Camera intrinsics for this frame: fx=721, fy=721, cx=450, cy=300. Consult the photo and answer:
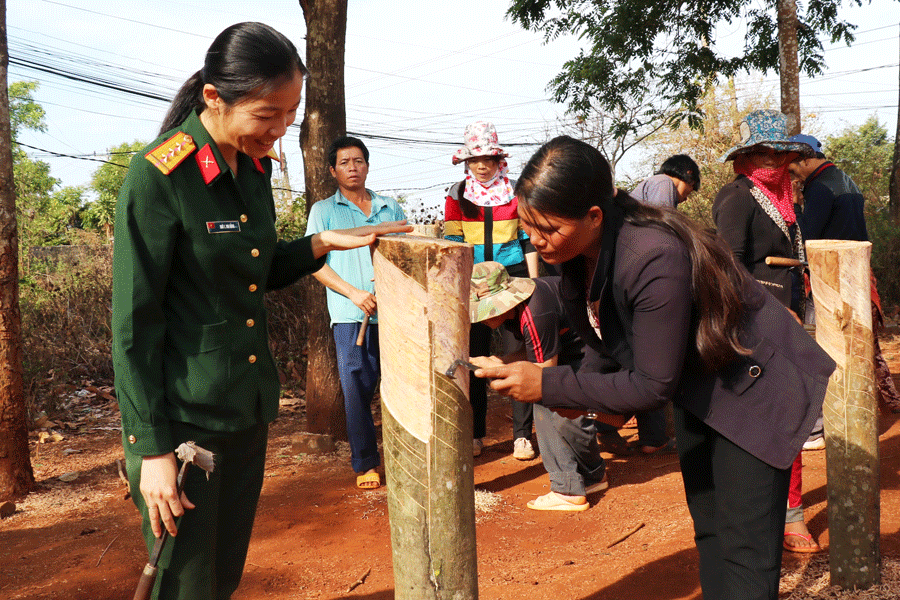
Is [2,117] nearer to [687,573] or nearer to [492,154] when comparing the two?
[492,154]

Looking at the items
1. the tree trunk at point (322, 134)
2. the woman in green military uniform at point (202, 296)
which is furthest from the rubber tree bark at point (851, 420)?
the tree trunk at point (322, 134)

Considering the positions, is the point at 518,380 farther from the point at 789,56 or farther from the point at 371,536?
the point at 789,56

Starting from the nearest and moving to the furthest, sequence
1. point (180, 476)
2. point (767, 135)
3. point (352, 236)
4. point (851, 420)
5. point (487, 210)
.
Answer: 1. point (180, 476)
2. point (352, 236)
3. point (851, 420)
4. point (767, 135)
5. point (487, 210)

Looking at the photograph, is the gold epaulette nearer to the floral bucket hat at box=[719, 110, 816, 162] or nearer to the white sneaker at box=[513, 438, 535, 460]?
the floral bucket hat at box=[719, 110, 816, 162]

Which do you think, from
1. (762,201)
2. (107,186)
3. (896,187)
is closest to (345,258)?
(762,201)

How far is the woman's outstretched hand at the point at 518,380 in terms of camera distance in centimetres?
188

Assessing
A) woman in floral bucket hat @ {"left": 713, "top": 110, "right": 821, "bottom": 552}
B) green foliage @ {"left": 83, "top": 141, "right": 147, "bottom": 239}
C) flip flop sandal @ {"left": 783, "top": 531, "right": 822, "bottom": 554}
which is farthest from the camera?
green foliage @ {"left": 83, "top": 141, "right": 147, "bottom": 239}

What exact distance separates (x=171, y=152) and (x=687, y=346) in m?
1.41

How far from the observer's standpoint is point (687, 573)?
3184 mm

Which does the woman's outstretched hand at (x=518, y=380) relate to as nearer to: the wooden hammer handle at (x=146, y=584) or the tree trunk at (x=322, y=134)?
the wooden hammer handle at (x=146, y=584)

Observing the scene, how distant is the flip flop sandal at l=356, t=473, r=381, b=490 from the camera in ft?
14.9

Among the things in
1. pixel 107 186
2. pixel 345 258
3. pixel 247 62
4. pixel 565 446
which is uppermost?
pixel 107 186

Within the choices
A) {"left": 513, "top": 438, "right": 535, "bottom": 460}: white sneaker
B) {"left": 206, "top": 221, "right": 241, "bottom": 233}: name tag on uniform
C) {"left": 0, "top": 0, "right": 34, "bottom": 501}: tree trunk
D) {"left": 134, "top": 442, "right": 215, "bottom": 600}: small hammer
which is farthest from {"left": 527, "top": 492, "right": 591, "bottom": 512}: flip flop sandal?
{"left": 0, "top": 0, "right": 34, "bottom": 501}: tree trunk

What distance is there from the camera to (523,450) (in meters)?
5.13
